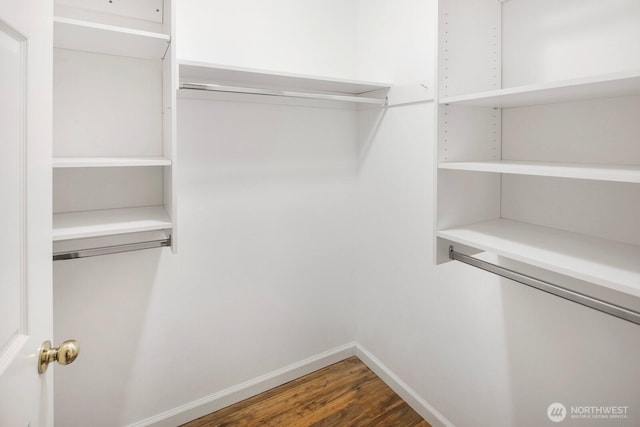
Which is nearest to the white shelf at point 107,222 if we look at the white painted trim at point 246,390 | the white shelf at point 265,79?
the white shelf at point 265,79

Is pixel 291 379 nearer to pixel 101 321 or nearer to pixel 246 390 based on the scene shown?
pixel 246 390

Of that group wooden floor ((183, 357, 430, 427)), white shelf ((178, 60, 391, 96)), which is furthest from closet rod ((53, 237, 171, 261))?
wooden floor ((183, 357, 430, 427))

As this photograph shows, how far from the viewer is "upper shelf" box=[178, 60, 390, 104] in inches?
60.9

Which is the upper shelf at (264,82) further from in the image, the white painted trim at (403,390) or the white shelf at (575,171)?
the white painted trim at (403,390)

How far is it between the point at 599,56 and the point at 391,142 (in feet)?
3.32

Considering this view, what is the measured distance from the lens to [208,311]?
1937mm

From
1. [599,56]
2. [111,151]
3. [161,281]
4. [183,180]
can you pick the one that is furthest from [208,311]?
[599,56]

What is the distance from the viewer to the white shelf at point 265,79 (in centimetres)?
155

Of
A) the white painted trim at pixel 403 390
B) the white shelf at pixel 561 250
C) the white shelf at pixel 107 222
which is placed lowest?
the white painted trim at pixel 403 390

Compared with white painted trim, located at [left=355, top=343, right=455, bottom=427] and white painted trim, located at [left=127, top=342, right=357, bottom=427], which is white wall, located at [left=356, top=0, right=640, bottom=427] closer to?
white painted trim, located at [left=355, top=343, right=455, bottom=427]

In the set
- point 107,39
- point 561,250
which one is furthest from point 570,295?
point 107,39

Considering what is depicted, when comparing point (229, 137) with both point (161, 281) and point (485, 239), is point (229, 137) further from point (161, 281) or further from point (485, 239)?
point (485, 239)

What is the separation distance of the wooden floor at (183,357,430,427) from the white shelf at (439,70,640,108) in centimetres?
164

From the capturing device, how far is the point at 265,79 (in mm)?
1768
